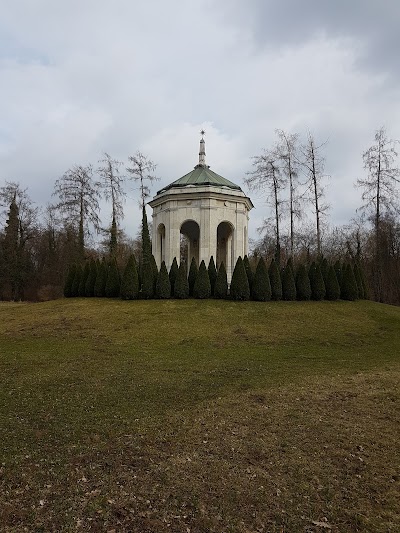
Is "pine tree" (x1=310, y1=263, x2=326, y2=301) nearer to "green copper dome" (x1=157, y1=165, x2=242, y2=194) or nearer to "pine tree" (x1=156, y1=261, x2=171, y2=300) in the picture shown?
"green copper dome" (x1=157, y1=165, x2=242, y2=194)

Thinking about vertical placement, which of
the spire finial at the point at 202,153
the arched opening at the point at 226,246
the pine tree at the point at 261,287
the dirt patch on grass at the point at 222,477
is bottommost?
the dirt patch on grass at the point at 222,477

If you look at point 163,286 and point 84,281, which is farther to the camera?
point 84,281

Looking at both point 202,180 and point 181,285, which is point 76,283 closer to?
point 181,285

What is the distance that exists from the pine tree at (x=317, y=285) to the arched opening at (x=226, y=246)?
5.49m

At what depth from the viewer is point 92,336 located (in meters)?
14.7

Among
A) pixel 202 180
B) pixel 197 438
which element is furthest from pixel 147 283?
pixel 197 438

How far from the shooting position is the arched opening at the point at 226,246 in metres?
25.8

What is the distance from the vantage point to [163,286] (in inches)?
808

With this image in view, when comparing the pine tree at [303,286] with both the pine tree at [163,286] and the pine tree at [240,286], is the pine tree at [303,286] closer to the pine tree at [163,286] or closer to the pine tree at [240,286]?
the pine tree at [240,286]

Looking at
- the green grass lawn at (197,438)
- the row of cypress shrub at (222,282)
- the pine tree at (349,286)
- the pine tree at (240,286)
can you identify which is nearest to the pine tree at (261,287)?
the row of cypress shrub at (222,282)

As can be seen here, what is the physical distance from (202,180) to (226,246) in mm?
5898

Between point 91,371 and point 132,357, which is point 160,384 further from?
point 132,357

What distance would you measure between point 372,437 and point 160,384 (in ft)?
14.7

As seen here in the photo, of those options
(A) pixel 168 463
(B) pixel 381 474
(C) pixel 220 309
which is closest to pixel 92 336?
(C) pixel 220 309
